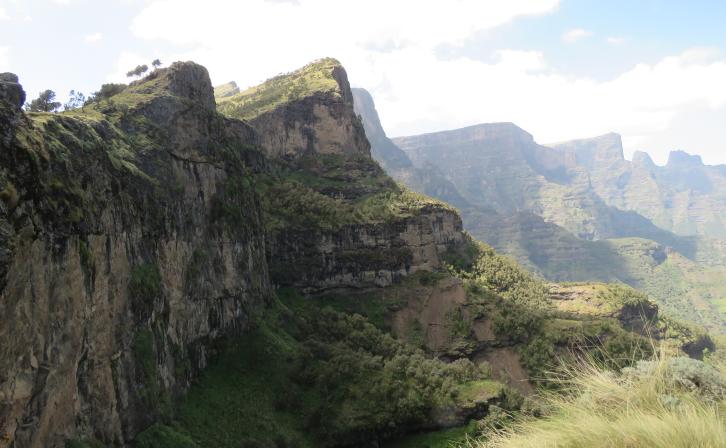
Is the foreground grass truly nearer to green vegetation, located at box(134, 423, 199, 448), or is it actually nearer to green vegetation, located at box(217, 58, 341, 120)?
green vegetation, located at box(134, 423, 199, 448)

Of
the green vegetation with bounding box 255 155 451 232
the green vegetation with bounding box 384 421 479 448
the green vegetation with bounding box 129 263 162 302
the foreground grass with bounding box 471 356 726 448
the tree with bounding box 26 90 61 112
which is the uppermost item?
the tree with bounding box 26 90 61 112

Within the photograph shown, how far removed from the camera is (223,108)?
138m

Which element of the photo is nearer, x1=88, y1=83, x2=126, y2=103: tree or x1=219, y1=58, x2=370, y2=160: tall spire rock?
x1=88, y1=83, x2=126, y2=103: tree

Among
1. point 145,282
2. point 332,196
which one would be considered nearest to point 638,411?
point 145,282

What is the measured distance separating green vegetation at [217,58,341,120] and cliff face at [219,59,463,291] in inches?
14.2

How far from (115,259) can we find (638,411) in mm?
32384

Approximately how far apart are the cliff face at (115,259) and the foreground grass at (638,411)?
18657 mm

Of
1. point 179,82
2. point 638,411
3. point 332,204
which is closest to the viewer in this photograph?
point 638,411

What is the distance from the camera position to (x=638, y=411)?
7.67 m

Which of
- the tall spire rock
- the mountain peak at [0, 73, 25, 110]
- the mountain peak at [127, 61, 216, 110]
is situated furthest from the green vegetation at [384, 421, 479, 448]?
the tall spire rock

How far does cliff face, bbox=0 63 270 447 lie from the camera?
23484mm

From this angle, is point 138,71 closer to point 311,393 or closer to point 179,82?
point 179,82

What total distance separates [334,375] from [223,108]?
93.8 metres

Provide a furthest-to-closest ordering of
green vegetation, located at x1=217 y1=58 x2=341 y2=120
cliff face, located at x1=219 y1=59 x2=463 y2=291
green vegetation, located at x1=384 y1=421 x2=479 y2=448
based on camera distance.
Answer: green vegetation, located at x1=217 y1=58 x2=341 y2=120 → cliff face, located at x1=219 y1=59 x2=463 y2=291 → green vegetation, located at x1=384 y1=421 x2=479 y2=448
